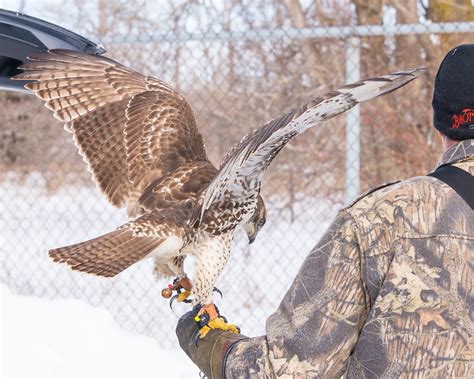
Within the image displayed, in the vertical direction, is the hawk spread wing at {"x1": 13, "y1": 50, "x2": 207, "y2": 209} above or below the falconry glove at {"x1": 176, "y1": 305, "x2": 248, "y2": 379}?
above

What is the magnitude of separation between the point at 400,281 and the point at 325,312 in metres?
0.17

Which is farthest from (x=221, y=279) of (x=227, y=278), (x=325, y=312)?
(x=325, y=312)

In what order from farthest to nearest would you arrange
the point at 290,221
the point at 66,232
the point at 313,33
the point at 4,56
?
the point at 66,232 < the point at 290,221 < the point at 313,33 < the point at 4,56

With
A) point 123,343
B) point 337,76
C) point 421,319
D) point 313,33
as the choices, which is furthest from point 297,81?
point 421,319

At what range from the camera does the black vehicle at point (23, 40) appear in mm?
2699

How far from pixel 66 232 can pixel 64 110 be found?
475 centimetres

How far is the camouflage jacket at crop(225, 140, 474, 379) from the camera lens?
165 cm

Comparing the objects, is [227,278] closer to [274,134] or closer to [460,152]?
[274,134]

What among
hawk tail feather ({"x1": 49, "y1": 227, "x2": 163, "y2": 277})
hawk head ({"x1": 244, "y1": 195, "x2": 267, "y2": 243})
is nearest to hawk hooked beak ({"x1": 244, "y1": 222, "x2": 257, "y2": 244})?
hawk head ({"x1": 244, "y1": 195, "x2": 267, "y2": 243})

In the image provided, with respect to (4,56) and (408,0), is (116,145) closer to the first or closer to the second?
(4,56)

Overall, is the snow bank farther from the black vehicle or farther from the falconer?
the falconer

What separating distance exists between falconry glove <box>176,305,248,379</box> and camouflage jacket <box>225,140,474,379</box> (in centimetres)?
40

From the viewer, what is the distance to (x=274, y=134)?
232 cm

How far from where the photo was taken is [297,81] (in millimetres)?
6398
